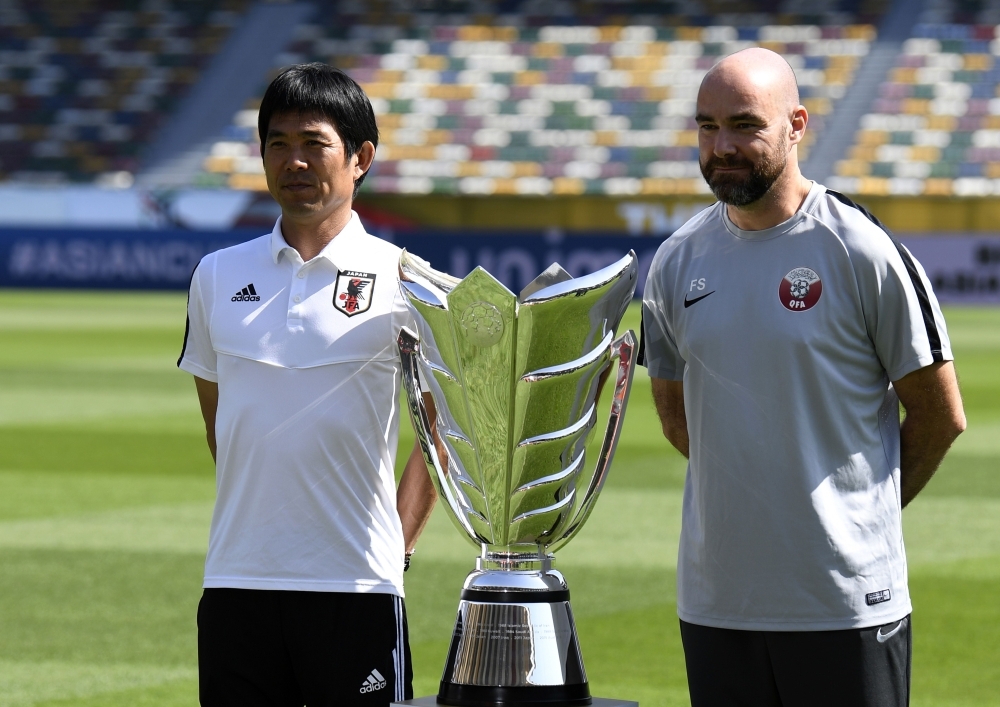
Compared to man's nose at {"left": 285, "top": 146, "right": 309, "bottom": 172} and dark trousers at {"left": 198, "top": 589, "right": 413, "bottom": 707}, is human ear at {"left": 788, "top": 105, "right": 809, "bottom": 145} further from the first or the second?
dark trousers at {"left": 198, "top": 589, "right": 413, "bottom": 707}

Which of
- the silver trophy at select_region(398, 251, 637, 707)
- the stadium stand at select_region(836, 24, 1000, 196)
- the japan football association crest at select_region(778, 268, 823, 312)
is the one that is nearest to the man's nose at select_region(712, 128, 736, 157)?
the japan football association crest at select_region(778, 268, 823, 312)

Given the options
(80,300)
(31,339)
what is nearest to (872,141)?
(80,300)

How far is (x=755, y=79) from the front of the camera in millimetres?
2869

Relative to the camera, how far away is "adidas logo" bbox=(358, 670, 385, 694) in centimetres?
310

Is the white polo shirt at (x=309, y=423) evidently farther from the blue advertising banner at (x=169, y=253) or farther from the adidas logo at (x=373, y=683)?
the blue advertising banner at (x=169, y=253)

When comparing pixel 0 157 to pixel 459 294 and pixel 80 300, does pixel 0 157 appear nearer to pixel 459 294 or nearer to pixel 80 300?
pixel 80 300

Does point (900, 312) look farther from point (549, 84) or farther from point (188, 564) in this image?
point (549, 84)

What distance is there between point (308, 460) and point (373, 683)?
0.44 metres

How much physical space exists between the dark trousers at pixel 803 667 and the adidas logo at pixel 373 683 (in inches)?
23.7

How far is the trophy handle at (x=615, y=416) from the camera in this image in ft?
8.49

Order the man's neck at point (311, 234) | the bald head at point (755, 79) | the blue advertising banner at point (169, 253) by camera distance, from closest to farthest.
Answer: the bald head at point (755, 79), the man's neck at point (311, 234), the blue advertising banner at point (169, 253)

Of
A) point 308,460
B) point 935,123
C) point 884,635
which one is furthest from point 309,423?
point 935,123

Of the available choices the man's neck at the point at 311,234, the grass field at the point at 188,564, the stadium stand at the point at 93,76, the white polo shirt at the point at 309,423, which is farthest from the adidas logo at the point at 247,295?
the stadium stand at the point at 93,76

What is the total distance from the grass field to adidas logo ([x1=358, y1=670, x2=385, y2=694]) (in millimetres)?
2559
